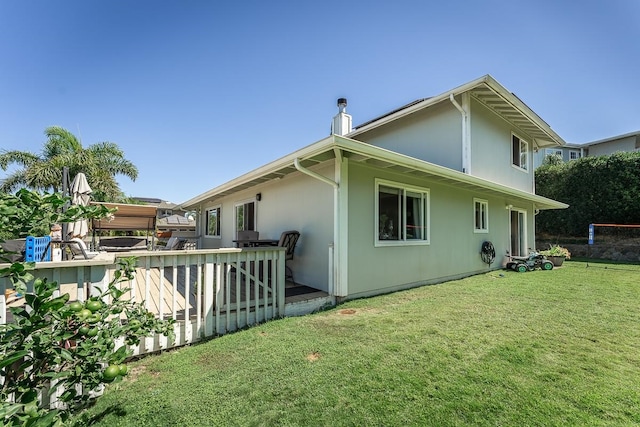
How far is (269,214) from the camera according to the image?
312 inches

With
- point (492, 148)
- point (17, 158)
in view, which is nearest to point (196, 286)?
point (492, 148)

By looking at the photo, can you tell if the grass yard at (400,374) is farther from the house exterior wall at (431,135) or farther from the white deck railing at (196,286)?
the house exterior wall at (431,135)

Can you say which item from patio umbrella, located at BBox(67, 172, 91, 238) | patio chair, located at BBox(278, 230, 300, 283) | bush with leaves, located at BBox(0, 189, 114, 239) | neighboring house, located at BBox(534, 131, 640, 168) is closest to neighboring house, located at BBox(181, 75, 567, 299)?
patio chair, located at BBox(278, 230, 300, 283)

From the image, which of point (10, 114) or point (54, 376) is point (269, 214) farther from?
point (10, 114)

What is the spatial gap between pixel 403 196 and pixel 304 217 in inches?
90.2

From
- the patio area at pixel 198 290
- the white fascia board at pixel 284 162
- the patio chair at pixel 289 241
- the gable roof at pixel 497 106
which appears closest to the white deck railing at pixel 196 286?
the patio area at pixel 198 290

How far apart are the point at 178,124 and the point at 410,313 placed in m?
12.2

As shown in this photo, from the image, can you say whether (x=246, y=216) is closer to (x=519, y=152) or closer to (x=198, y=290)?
(x=198, y=290)

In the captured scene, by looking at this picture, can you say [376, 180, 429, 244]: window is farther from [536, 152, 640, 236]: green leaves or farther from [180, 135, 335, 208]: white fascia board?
[536, 152, 640, 236]: green leaves

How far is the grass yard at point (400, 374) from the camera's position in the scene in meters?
2.28

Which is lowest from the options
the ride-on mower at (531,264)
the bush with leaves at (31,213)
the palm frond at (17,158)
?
the ride-on mower at (531,264)

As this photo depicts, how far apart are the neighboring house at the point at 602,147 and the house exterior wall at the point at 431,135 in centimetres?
1909

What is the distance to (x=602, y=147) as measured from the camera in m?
25.4

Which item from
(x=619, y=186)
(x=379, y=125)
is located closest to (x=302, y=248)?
(x=379, y=125)
